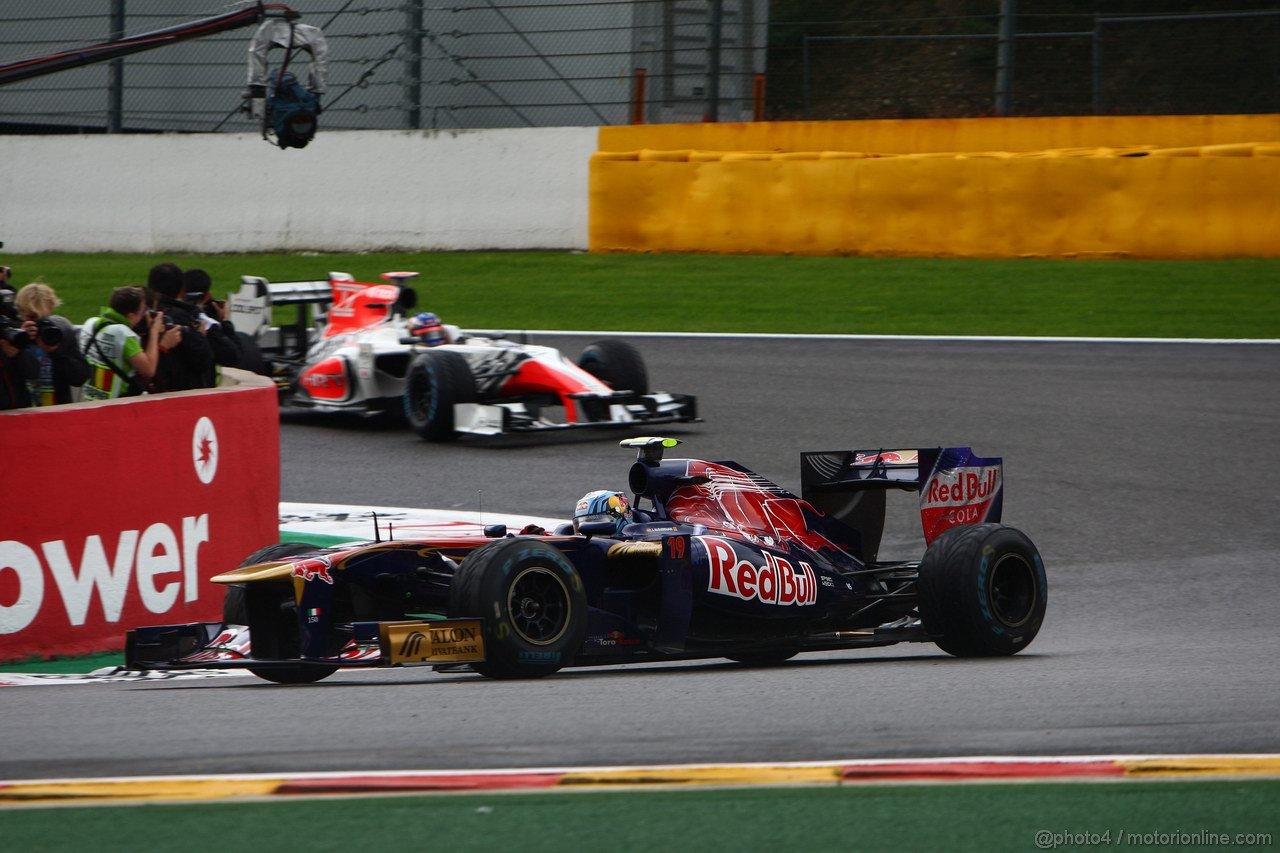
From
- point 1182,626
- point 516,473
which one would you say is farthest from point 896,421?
point 1182,626

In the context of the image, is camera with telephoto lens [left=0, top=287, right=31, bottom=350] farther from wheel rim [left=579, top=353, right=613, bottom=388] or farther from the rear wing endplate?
the rear wing endplate

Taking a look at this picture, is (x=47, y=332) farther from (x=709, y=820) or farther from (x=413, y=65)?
(x=413, y=65)

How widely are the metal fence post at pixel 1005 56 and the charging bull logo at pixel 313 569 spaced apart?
15.9m

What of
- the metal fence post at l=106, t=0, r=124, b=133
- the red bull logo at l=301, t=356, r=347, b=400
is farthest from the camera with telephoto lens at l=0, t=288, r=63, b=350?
the metal fence post at l=106, t=0, r=124, b=133

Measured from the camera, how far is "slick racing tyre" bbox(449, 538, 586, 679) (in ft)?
20.2

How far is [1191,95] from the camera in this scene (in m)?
19.9

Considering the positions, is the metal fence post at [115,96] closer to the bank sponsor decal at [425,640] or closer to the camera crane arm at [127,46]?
the camera crane arm at [127,46]

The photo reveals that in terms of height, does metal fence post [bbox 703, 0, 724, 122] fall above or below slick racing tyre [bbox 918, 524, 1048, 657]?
above

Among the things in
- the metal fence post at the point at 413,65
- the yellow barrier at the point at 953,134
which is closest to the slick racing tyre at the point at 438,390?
the yellow barrier at the point at 953,134

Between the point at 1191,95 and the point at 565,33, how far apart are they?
778 centimetres

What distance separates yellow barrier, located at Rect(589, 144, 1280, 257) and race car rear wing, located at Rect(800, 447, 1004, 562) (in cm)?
1159

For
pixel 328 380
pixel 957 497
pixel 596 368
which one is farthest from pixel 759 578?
pixel 328 380

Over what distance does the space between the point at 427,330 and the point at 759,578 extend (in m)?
7.79

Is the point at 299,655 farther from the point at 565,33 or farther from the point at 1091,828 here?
the point at 565,33
